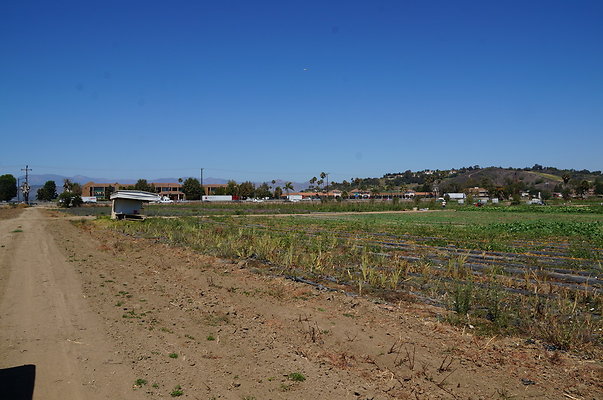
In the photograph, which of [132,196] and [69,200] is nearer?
[132,196]

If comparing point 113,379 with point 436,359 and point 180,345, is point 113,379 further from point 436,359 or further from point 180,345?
point 436,359

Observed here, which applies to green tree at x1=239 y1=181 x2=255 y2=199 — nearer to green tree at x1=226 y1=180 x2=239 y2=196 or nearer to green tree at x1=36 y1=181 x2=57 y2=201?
green tree at x1=226 y1=180 x2=239 y2=196

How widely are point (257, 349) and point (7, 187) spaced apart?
5265 inches

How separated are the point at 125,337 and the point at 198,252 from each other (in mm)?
9036

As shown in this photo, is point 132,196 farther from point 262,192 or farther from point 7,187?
point 7,187

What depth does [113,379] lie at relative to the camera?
501 cm

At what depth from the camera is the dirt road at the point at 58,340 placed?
482cm

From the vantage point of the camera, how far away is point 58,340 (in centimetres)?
627

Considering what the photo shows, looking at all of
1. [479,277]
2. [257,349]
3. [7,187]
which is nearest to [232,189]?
[7,187]

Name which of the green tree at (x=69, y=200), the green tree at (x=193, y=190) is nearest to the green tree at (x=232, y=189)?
the green tree at (x=193, y=190)

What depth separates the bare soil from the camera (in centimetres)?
483

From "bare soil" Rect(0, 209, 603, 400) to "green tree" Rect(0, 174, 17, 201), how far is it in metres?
126

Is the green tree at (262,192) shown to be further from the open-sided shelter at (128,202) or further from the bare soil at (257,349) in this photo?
the bare soil at (257,349)

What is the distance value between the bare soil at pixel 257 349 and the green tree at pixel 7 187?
12637 cm
